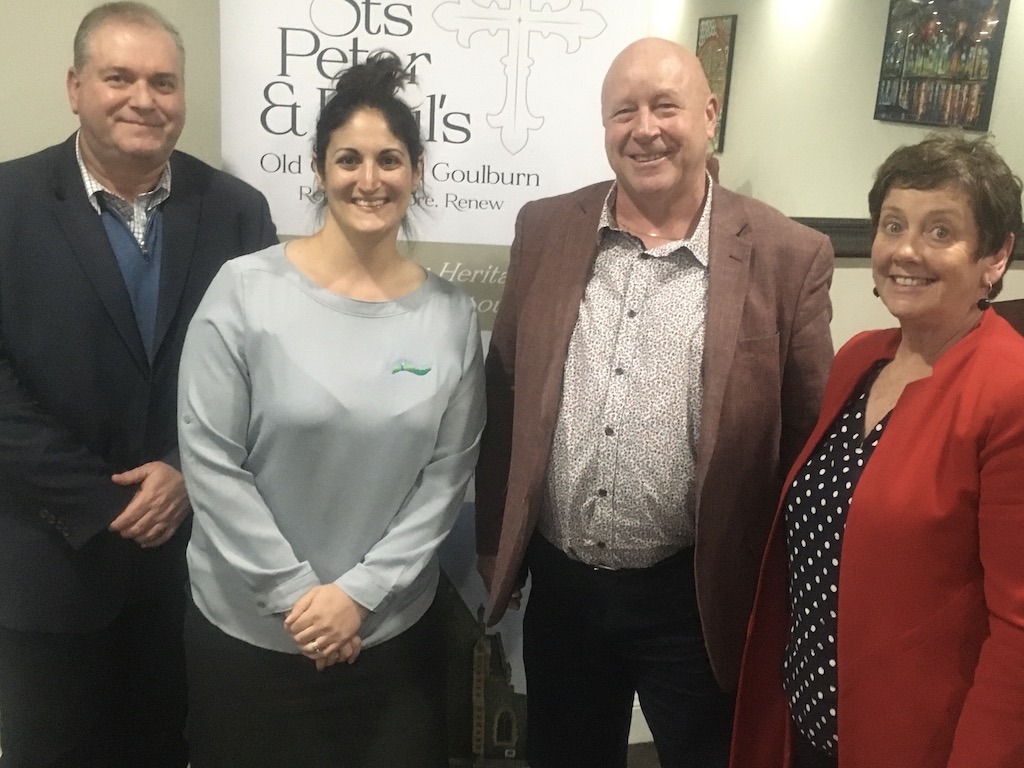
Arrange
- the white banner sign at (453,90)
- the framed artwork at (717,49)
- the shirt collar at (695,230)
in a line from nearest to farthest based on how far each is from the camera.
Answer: the shirt collar at (695,230), the white banner sign at (453,90), the framed artwork at (717,49)

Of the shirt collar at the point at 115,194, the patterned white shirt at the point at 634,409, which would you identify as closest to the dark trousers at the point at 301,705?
the patterned white shirt at the point at 634,409

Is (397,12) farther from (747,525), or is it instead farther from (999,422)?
(999,422)

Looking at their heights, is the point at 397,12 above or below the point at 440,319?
above

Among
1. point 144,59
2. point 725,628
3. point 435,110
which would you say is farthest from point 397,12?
point 725,628

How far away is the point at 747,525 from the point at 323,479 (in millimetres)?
780

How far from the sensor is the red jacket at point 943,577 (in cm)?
104

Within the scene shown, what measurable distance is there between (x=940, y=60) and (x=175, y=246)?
6.81 ft

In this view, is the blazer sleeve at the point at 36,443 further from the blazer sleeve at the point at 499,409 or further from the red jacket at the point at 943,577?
the red jacket at the point at 943,577

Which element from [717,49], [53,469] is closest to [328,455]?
[53,469]

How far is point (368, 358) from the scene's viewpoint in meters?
1.44

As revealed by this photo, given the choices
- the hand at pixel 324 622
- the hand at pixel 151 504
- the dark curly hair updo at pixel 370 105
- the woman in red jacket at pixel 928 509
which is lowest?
the hand at pixel 324 622

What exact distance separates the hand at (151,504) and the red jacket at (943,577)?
4.14 ft

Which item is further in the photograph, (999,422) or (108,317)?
(108,317)

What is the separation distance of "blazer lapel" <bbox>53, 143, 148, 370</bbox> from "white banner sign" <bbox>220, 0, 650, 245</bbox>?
1.36ft
